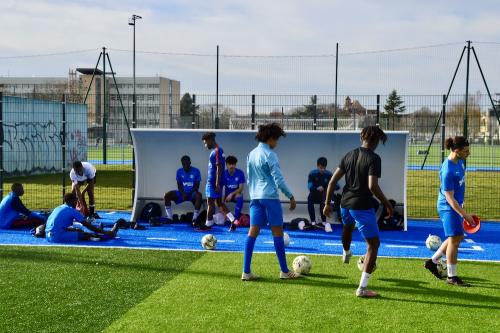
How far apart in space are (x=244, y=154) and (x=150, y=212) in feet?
8.53

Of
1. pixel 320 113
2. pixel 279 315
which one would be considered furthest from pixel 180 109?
pixel 279 315

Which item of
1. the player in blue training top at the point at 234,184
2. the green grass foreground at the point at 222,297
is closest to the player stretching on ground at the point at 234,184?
the player in blue training top at the point at 234,184

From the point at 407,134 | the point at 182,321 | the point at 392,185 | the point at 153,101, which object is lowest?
the point at 182,321

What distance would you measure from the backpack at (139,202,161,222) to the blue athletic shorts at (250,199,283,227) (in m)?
5.99

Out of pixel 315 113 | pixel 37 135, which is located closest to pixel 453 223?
pixel 315 113

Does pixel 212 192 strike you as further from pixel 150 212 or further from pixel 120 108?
pixel 120 108

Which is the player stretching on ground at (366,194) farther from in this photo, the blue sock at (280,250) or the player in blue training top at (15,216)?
the player in blue training top at (15,216)

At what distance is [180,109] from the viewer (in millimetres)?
17672

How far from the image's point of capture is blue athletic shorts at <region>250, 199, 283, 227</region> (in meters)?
7.29

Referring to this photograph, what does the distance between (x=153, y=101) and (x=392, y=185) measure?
28.8 ft

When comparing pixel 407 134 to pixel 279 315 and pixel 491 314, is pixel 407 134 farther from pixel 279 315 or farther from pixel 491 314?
pixel 279 315

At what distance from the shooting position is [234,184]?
41.8ft

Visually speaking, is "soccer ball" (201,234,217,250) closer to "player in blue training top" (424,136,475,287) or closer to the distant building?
"player in blue training top" (424,136,475,287)

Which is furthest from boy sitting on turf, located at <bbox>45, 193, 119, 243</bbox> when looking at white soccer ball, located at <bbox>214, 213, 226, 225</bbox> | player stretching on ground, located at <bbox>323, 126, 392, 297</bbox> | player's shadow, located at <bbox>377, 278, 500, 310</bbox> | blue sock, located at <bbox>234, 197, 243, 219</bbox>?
player's shadow, located at <bbox>377, 278, 500, 310</bbox>
